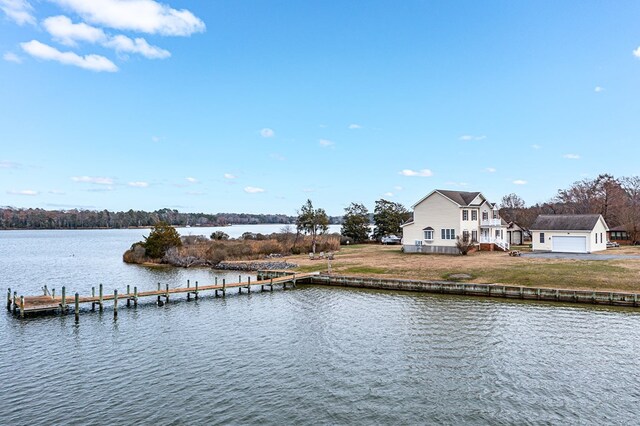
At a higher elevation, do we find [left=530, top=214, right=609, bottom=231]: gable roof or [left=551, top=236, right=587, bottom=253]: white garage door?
[left=530, top=214, right=609, bottom=231]: gable roof

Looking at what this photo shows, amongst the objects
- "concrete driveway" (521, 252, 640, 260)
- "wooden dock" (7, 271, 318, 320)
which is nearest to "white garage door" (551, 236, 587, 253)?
"concrete driveway" (521, 252, 640, 260)

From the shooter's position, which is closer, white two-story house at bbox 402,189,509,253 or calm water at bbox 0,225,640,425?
calm water at bbox 0,225,640,425

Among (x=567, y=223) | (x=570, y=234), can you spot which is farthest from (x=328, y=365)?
(x=567, y=223)

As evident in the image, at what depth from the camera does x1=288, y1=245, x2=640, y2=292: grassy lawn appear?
3175cm

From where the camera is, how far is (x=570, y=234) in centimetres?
4912

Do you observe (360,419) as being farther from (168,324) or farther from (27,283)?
(27,283)

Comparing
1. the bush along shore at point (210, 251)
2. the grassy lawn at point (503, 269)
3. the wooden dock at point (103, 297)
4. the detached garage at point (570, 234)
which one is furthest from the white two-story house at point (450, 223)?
the wooden dock at point (103, 297)

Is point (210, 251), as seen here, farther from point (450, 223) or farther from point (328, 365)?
point (328, 365)

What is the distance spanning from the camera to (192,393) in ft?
48.3

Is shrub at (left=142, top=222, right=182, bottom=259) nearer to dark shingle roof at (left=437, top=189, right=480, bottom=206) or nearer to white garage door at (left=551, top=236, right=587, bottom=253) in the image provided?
dark shingle roof at (left=437, top=189, right=480, bottom=206)

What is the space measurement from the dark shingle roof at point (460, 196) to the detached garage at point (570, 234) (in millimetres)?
8084

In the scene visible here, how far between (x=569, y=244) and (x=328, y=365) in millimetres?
42287

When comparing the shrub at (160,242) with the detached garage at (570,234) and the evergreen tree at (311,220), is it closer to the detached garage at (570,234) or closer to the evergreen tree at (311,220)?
the evergreen tree at (311,220)

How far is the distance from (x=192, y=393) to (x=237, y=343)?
5.88 m
